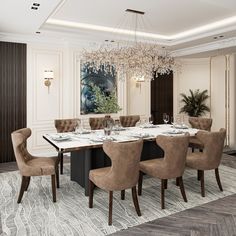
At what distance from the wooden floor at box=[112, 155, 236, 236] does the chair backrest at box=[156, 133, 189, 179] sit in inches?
21.4

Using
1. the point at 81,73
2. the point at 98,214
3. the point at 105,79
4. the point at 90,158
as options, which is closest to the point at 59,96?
the point at 81,73

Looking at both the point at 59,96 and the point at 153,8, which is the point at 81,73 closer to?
the point at 59,96

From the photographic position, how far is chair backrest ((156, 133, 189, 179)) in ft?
11.2

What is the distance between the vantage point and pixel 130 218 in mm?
3242

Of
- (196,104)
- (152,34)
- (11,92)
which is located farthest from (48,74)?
(196,104)

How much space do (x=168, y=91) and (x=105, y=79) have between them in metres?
2.55

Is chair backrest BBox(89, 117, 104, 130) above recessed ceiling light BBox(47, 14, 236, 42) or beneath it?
beneath

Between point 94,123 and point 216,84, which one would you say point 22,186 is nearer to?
point 94,123

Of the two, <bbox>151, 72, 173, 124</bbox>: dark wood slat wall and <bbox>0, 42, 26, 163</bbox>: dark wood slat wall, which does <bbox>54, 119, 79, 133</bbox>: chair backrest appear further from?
<bbox>151, 72, 173, 124</bbox>: dark wood slat wall

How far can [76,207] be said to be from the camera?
11.6ft

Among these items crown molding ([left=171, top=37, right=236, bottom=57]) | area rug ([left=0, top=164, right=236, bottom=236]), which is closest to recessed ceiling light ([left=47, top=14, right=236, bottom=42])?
crown molding ([left=171, top=37, right=236, bottom=57])

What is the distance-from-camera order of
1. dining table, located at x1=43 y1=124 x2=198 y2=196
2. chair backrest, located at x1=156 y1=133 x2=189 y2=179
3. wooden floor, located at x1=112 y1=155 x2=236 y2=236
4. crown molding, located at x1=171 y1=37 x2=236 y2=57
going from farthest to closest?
crown molding, located at x1=171 y1=37 x2=236 y2=57 → dining table, located at x1=43 y1=124 x2=198 y2=196 → chair backrest, located at x1=156 y1=133 x2=189 y2=179 → wooden floor, located at x1=112 y1=155 x2=236 y2=236

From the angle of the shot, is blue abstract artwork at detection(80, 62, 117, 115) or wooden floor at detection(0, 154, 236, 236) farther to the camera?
blue abstract artwork at detection(80, 62, 117, 115)

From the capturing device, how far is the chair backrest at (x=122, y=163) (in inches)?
119
